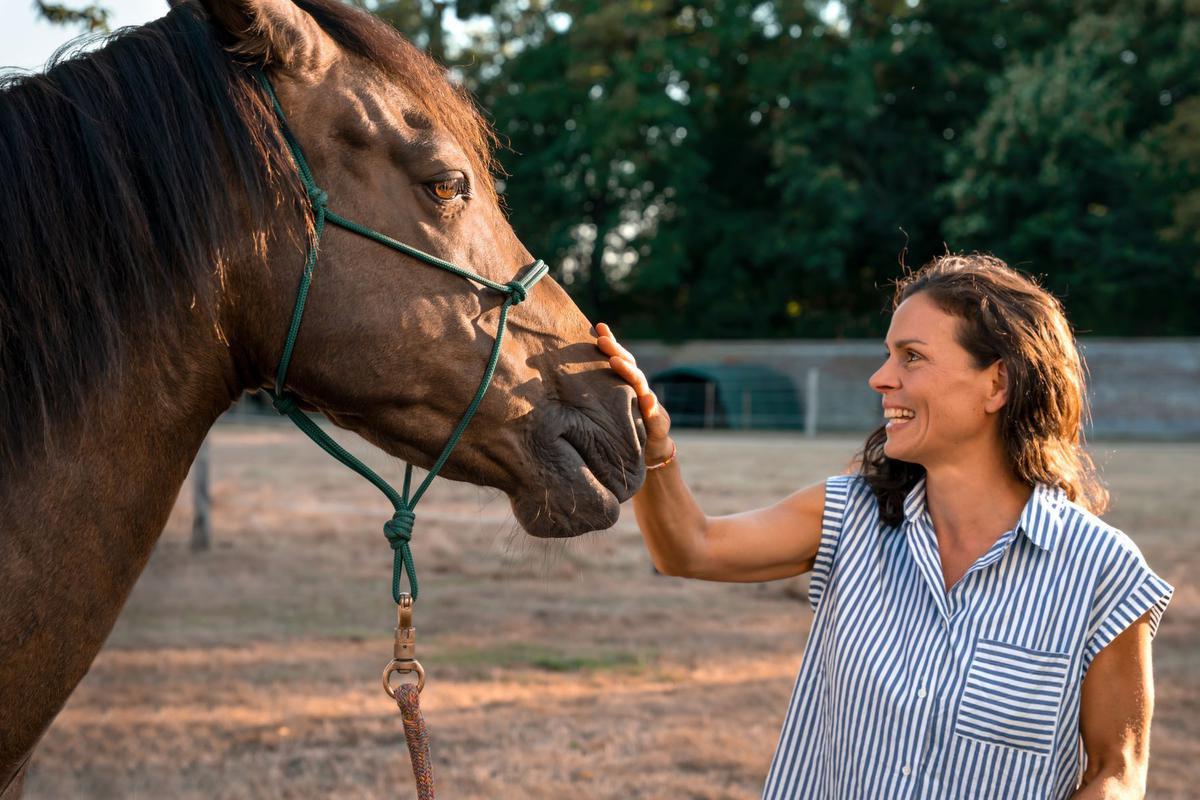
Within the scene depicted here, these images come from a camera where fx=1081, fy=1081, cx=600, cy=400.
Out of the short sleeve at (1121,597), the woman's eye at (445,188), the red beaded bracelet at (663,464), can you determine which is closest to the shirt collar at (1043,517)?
the short sleeve at (1121,597)

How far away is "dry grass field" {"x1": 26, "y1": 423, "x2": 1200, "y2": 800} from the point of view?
4.09 m

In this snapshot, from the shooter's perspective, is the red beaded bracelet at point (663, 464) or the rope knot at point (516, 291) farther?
the red beaded bracelet at point (663, 464)

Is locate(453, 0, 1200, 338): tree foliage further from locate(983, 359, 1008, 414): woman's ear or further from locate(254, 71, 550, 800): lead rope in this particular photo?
locate(254, 71, 550, 800): lead rope

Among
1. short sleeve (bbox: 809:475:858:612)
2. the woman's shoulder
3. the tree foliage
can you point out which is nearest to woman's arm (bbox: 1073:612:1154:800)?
the woman's shoulder

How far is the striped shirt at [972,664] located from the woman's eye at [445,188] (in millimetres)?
1118

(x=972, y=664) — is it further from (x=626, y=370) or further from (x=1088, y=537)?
(x=626, y=370)

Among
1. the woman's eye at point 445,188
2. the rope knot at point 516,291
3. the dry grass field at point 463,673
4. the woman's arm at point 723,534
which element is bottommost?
the dry grass field at point 463,673

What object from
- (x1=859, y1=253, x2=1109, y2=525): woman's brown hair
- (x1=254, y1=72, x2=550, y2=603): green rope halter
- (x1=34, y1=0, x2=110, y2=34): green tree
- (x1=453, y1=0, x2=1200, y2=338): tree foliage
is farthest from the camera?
(x1=453, y1=0, x2=1200, y2=338): tree foliage

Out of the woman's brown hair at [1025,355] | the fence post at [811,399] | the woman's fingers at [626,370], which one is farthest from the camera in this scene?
the fence post at [811,399]

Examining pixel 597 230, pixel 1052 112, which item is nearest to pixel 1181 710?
pixel 1052 112

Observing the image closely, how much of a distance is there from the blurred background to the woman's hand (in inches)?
11.5

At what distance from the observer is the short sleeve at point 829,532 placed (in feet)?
7.61

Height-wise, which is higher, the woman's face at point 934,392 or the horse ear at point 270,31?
the horse ear at point 270,31

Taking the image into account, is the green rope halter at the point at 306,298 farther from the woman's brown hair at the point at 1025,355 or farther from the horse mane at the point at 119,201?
the woman's brown hair at the point at 1025,355
